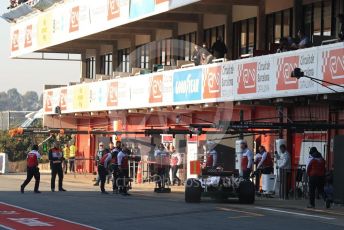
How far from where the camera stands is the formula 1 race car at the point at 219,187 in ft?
87.7

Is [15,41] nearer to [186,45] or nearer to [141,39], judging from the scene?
[141,39]

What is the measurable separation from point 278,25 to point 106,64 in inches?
923

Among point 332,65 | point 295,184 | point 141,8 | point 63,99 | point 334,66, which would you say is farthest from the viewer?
point 63,99

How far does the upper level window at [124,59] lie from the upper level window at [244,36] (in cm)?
1436

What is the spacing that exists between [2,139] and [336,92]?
4614cm

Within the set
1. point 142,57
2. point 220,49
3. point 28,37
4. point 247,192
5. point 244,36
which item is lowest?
point 247,192

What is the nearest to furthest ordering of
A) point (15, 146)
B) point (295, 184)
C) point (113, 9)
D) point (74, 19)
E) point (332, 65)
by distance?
point (332, 65)
point (295, 184)
point (113, 9)
point (74, 19)
point (15, 146)

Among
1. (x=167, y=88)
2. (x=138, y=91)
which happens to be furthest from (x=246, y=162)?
(x=138, y=91)

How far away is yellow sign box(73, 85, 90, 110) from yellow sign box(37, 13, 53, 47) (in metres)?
5.01

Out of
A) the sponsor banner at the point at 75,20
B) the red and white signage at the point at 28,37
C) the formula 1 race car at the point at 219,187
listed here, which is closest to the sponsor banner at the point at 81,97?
the sponsor banner at the point at 75,20

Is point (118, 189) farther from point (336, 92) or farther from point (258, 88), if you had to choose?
point (336, 92)

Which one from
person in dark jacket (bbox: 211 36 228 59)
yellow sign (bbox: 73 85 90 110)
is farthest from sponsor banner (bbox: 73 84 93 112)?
person in dark jacket (bbox: 211 36 228 59)

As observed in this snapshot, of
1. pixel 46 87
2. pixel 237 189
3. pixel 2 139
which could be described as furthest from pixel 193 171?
pixel 2 139

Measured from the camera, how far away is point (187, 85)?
3712 centimetres
